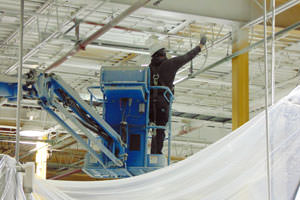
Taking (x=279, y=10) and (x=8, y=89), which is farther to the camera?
(x=279, y=10)

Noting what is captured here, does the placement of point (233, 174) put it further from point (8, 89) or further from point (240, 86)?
point (240, 86)

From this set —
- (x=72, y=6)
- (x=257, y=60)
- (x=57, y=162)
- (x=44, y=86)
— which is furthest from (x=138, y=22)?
(x=57, y=162)

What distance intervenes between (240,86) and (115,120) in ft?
13.7

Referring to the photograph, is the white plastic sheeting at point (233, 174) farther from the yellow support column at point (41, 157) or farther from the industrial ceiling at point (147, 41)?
the yellow support column at point (41, 157)

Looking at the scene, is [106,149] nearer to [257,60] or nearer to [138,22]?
[138,22]

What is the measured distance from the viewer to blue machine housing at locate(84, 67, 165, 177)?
9.76m

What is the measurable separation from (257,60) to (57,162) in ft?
52.7

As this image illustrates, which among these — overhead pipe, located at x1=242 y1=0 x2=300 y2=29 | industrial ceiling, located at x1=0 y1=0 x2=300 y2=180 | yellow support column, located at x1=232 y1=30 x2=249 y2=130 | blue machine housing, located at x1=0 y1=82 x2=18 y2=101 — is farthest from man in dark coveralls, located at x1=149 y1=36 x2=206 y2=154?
yellow support column, located at x1=232 y1=30 x2=249 y2=130

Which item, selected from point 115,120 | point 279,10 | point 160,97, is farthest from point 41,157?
point 279,10

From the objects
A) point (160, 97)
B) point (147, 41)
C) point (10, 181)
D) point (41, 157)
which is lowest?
point (41, 157)

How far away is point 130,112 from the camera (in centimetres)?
1009

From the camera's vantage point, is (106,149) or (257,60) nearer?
(106,149)

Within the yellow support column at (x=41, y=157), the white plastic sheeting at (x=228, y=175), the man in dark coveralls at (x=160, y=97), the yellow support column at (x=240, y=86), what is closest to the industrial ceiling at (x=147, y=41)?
the yellow support column at (x=240, y=86)

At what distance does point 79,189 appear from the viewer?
555cm
